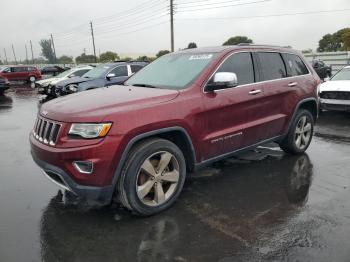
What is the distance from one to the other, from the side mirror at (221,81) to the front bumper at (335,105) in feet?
21.3

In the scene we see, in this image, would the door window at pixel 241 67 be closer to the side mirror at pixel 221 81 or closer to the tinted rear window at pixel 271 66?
the tinted rear window at pixel 271 66

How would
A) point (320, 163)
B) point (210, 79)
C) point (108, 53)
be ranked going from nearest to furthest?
point (210, 79)
point (320, 163)
point (108, 53)

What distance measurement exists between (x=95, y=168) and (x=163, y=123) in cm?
87

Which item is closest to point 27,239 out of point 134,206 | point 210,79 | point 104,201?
point 104,201

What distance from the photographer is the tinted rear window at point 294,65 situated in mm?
5715

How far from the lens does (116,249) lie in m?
3.24

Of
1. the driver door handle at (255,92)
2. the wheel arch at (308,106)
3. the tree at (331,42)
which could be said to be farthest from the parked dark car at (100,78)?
the tree at (331,42)

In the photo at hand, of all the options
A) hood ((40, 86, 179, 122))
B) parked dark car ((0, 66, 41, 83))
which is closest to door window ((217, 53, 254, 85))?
hood ((40, 86, 179, 122))

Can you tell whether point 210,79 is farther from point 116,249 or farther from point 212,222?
point 116,249

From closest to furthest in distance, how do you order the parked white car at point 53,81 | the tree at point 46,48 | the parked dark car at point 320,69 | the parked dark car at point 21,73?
the parked white car at point 53,81 < the parked dark car at point 320,69 < the parked dark car at point 21,73 < the tree at point 46,48

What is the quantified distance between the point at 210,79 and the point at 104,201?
1921mm

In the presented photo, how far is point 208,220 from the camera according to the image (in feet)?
12.4

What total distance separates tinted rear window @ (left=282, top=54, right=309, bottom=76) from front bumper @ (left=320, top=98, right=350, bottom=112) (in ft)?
13.5

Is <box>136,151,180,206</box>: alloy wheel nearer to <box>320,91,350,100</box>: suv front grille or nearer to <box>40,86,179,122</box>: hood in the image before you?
<box>40,86,179,122</box>: hood
